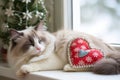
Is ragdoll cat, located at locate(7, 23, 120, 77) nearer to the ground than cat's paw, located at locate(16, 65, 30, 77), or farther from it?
farther from it

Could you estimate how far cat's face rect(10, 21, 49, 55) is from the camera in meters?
1.12

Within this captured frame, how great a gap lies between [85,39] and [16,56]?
36 cm

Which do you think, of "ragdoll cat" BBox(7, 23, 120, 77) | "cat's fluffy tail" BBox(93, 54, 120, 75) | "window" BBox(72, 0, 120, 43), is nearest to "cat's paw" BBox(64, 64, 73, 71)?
"ragdoll cat" BBox(7, 23, 120, 77)

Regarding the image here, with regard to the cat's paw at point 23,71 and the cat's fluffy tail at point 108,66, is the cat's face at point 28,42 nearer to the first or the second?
the cat's paw at point 23,71

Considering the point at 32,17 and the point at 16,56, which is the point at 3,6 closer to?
the point at 32,17

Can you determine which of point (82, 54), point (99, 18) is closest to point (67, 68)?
point (82, 54)

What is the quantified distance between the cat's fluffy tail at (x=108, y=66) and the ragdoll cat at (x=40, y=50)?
0.05m

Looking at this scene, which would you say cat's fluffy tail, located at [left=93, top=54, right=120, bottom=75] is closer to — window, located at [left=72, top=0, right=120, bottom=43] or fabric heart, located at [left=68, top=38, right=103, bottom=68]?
fabric heart, located at [left=68, top=38, right=103, bottom=68]

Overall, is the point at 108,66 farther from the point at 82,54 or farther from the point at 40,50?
the point at 40,50

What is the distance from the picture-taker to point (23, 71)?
1.12m

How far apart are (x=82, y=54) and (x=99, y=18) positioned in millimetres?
429

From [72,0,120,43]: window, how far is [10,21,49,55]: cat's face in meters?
0.42

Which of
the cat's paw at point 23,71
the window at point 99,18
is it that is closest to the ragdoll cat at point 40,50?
the cat's paw at point 23,71

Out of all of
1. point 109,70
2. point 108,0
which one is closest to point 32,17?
point 108,0
